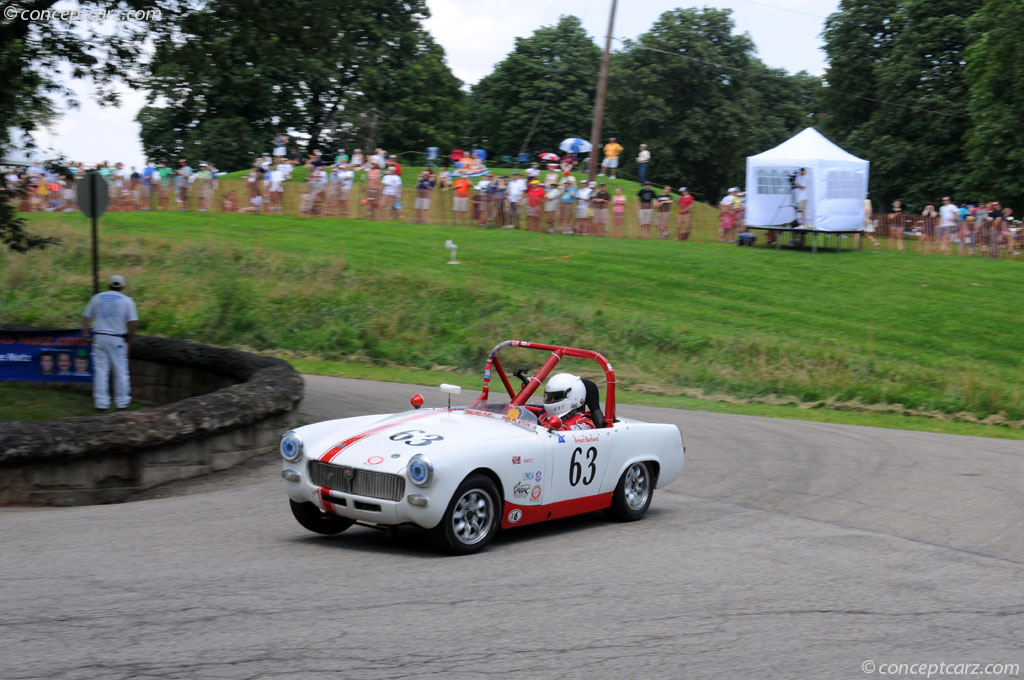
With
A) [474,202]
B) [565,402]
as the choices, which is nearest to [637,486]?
[565,402]

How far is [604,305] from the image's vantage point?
84.8 ft

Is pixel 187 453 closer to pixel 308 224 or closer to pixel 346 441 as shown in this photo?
pixel 346 441

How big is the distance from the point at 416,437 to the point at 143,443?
3.57 m

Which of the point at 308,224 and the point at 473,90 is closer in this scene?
the point at 308,224

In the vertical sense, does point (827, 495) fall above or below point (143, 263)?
below

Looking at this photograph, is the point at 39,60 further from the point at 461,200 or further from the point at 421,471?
the point at 461,200

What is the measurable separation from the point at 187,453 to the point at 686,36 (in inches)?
2379

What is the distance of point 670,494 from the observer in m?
11.1

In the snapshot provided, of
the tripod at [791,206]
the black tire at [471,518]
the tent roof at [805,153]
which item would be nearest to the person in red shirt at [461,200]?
the tent roof at [805,153]

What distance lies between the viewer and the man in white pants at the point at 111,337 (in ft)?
42.8

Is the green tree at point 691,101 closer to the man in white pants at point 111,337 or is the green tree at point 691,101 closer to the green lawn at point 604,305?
the green lawn at point 604,305

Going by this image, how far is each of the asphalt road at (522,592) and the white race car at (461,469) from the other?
266 mm

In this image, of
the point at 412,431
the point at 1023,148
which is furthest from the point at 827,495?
the point at 1023,148

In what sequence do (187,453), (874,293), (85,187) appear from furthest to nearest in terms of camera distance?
(874,293), (85,187), (187,453)
